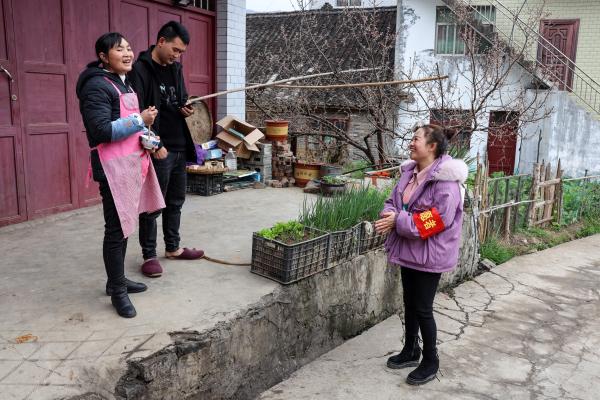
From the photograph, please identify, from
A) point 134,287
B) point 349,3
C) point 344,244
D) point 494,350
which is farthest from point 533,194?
point 349,3

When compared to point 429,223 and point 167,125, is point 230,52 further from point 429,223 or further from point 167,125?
point 429,223

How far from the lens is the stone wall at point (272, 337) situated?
9.65 feet

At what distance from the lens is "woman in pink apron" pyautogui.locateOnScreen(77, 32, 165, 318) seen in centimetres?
299

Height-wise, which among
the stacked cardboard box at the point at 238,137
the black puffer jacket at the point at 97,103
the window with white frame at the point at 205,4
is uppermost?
the window with white frame at the point at 205,4

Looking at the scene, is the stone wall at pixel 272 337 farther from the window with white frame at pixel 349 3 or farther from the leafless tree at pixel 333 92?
the window with white frame at pixel 349 3

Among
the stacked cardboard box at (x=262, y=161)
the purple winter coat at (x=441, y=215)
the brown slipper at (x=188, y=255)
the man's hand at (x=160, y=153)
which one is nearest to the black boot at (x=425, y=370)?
the purple winter coat at (x=441, y=215)

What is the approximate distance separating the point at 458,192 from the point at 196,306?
1.77m

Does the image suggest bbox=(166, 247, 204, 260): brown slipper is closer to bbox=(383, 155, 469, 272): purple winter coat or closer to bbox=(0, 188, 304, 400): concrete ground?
bbox=(0, 188, 304, 400): concrete ground

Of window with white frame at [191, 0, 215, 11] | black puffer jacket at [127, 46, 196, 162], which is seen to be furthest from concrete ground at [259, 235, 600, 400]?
window with white frame at [191, 0, 215, 11]

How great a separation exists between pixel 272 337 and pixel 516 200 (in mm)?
5759

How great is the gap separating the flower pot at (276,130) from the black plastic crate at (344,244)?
138 inches

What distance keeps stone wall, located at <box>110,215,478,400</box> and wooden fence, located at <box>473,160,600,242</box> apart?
249 centimetres

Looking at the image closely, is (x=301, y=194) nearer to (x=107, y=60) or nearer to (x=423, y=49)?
(x=107, y=60)

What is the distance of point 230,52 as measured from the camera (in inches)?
Result: 306
